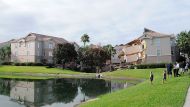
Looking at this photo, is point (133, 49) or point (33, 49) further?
point (33, 49)

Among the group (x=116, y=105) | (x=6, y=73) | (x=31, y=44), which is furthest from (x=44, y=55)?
(x=116, y=105)

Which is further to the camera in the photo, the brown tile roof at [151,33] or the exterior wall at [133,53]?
the exterior wall at [133,53]

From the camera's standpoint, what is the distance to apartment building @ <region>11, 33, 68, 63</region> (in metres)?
133

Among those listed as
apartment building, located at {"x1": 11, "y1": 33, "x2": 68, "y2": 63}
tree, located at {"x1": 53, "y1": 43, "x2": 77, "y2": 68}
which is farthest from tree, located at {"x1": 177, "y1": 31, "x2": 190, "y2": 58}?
apartment building, located at {"x1": 11, "y1": 33, "x2": 68, "y2": 63}

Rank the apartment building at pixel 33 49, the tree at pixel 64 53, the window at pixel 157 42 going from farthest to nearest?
the apartment building at pixel 33 49 < the tree at pixel 64 53 < the window at pixel 157 42

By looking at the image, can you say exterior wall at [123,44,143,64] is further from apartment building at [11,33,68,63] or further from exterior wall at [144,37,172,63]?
apartment building at [11,33,68,63]

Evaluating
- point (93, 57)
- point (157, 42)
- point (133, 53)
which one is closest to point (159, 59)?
point (157, 42)

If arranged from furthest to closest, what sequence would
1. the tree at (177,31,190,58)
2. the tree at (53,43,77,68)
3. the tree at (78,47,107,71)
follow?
the tree at (53,43,77,68), the tree at (78,47,107,71), the tree at (177,31,190,58)

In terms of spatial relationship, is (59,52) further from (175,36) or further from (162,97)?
(162,97)

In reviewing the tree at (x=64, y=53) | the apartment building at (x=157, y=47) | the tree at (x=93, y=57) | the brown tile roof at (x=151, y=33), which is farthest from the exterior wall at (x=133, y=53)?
the tree at (x=64, y=53)

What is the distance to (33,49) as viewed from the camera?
13262cm

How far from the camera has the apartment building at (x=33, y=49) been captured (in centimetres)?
13300

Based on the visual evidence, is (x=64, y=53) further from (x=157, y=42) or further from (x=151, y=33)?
(x=157, y=42)

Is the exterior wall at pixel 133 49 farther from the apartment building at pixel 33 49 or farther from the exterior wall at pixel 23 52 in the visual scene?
the exterior wall at pixel 23 52
